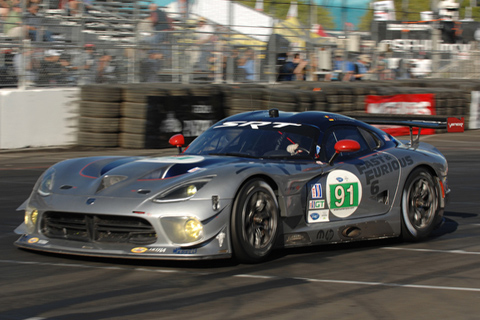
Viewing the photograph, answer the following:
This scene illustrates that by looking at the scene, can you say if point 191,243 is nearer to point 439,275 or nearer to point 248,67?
point 439,275

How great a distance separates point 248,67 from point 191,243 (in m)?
14.8

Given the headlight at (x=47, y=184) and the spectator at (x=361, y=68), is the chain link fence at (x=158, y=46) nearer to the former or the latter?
the spectator at (x=361, y=68)

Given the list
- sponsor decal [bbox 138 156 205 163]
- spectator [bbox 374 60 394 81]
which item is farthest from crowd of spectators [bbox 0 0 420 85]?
sponsor decal [bbox 138 156 205 163]

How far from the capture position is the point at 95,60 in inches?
642

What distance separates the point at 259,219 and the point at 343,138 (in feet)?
5.35

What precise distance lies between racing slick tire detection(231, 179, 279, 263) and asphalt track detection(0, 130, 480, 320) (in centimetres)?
13

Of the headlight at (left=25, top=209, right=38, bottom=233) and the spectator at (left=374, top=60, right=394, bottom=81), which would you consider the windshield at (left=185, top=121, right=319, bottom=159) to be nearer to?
the headlight at (left=25, top=209, right=38, bottom=233)

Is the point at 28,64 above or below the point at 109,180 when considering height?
above

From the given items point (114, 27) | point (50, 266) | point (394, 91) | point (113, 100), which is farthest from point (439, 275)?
point (394, 91)

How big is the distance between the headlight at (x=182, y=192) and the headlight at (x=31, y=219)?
43.1 inches

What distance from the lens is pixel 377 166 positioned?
686 centimetres

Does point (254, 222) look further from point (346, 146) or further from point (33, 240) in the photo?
point (33, 240)

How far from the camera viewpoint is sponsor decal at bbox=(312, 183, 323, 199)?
6.19m

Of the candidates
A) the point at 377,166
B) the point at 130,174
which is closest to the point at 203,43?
the point at 377,166
